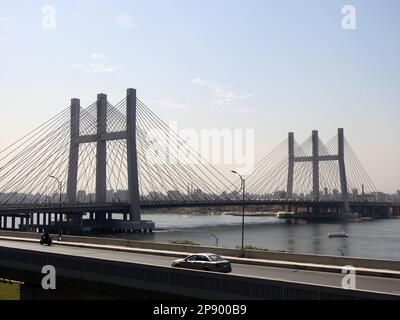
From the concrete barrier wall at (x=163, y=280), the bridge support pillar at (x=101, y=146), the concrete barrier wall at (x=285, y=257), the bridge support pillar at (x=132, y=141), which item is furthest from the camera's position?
the bridge support pillar at (x=101, y=146)

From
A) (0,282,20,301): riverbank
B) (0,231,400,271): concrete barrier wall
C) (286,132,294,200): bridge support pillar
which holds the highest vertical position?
(286,132,294,200): bridge support pillar

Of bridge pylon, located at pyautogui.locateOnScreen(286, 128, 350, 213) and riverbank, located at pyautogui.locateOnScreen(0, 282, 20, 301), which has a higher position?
bridge pylon, located at pyautogui.locateOnScreen(286, 128, 350, 213)

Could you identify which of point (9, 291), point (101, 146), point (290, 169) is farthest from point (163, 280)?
point (290, 169)

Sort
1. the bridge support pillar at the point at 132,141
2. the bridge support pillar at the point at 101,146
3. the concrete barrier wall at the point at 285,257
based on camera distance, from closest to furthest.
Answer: the concrete barrier wall at the point at 285,257
the bridge support pillar at the point at 132,141
the bridge support pillar at the point at 101,146

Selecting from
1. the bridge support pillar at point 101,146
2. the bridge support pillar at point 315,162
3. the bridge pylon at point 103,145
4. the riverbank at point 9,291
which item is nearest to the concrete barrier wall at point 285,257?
the riverbank at point 9,291

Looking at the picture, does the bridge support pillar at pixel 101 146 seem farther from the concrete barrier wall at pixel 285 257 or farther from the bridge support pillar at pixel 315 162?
the bridge support pillar at pixel 315 162

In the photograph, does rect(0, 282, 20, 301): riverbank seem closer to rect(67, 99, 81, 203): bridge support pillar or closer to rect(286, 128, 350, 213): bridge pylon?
rect(67, 99, 81, 203): bridge support pillar

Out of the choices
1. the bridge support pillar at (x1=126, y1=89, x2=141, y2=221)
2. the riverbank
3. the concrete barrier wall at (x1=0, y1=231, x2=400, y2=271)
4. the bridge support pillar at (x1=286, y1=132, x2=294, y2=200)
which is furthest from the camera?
the bridge support pillar at (x1=286, y1=132, x2=294, y2=200)

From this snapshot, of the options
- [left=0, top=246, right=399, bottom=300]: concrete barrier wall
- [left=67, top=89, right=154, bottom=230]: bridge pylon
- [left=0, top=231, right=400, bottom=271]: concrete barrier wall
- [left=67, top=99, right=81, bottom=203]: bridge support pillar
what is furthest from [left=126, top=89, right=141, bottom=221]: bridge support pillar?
[left=0, top=246, right=399, bottom=300]: concrete barrier wall

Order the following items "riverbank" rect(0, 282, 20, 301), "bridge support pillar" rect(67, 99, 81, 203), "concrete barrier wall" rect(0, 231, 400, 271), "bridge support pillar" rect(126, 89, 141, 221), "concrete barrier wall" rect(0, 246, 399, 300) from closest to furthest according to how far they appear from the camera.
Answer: "concrete barrier wall" rect(0, 246, 399, 300), "concrete barrier wall" rect(0, 231, 400, 271), "riverbank" rect(0, 282, 20, 301), "bridge support pillar" rect(67, 99, 81, 203), "bridge support pillar" rect(126, 89, 141, 221)

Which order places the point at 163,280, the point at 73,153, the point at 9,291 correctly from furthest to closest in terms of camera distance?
1. the point at 73,153
2. the point at 9,291
3. the point at 163,280

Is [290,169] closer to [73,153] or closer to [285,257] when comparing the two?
[73,153]

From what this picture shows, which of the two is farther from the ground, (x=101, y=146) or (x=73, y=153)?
(x=101, y=146)
